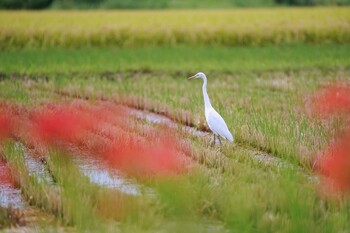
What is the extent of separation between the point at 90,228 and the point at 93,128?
3.35 metres

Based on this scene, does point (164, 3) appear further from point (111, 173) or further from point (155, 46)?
point (111, 173)

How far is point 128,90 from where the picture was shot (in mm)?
12016

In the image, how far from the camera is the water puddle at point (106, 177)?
19.0ft

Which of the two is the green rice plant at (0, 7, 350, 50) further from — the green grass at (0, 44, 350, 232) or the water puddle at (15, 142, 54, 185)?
the water puddle at (15, 142, 54, 185)

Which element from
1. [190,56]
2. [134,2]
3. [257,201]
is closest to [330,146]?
[257,201]

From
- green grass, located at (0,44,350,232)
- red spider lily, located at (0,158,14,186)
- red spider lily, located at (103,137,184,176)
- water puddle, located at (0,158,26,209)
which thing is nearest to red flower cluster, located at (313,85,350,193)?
green grass, located at (0,44,350,232)

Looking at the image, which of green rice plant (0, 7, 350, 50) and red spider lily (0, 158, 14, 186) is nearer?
red spider lily (0, 158, 14, 186)

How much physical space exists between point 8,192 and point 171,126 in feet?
9.94

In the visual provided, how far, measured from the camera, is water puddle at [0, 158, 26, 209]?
5590 millimetres

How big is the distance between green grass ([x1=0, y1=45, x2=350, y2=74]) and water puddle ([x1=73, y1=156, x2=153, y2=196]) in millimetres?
7585

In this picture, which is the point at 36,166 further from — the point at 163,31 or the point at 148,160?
the point at 163,31

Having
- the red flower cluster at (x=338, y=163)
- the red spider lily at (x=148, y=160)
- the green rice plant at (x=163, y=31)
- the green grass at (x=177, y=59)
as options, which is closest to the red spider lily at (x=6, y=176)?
the red spider lily at (x=148, y=160)

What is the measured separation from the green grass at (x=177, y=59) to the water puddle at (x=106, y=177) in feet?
24.9

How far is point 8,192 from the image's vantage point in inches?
235
